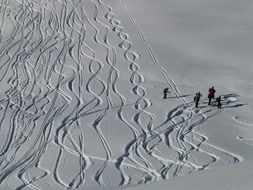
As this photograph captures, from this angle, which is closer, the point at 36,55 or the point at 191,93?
the point at 191,93

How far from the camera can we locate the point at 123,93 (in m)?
21.4

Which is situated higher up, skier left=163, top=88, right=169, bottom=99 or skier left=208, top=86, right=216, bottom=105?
skier left=208, top=86, right=216, bottom=105

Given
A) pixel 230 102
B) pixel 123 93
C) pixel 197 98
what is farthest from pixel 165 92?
pixel 230 102

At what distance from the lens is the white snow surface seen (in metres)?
15.7

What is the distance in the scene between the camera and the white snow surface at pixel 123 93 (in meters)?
15.7

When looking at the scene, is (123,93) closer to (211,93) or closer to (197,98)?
(197,98)

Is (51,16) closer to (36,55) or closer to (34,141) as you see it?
(36,55)

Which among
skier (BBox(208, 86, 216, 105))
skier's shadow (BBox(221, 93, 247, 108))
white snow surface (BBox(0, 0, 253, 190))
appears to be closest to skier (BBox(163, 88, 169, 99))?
white snow surface (BBox(0, 0, 253, 190))

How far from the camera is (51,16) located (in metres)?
29.6

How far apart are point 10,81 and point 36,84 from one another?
113cm

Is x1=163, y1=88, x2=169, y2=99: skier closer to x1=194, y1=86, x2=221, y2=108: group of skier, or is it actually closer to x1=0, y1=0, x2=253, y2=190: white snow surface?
x1=0, y1=0, x2=253, y2=190: white snow surface

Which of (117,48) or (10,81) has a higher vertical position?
(117,48)

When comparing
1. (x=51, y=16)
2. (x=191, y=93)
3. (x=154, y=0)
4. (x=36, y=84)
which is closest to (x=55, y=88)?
(x=36, y=84)

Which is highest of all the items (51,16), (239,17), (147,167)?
(239,17)
